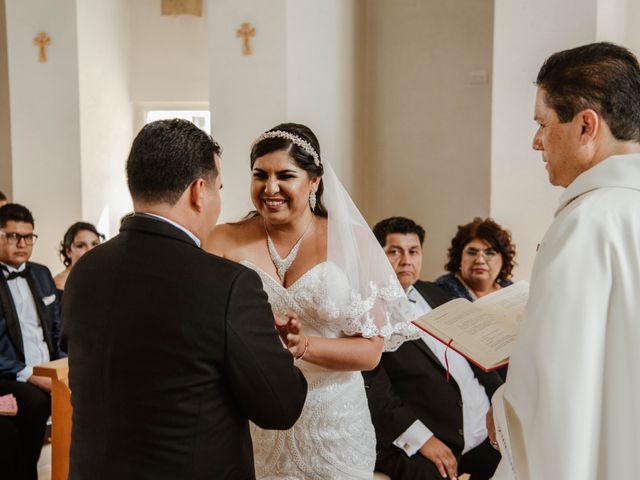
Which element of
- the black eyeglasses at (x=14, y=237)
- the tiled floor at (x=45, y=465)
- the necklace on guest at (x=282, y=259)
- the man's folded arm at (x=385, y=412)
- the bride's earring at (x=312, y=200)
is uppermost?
the bride's earring at (x=312, y=200)

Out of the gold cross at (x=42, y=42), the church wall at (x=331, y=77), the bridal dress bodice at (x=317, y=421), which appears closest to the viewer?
the bridal dress bodice at (x=317, y=421)

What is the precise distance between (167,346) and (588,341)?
99 cm

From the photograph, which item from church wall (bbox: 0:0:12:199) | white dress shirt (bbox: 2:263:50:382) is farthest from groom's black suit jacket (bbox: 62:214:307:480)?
church wall (bbox: 0:0:12:199)

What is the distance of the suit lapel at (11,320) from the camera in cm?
506

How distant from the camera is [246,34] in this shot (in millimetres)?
6590

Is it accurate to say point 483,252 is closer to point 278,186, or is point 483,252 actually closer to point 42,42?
point 278,186

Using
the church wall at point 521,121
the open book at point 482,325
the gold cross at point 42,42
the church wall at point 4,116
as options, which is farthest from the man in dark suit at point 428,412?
the church wall at point 4,116

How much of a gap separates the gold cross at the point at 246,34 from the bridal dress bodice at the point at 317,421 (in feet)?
14.6

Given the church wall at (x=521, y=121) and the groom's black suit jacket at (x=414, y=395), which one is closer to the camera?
the groom's black suit jacket at (x=414, y=395)

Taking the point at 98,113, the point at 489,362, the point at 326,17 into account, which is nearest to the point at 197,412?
the point at 489,362

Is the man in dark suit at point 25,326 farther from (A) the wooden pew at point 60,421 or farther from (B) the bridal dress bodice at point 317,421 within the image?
(B) the bridal dress bodice at point 317,421

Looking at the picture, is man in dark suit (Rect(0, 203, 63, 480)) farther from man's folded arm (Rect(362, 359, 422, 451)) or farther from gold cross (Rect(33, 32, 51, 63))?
gold cross (Rect(33, 32, 51, 63))

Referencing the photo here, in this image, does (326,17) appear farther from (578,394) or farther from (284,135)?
(578,394)

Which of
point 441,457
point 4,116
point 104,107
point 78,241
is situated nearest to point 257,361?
point 441,457
